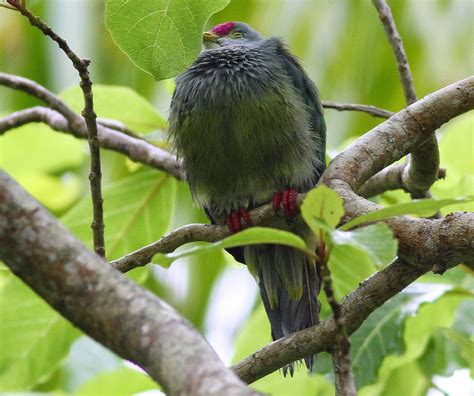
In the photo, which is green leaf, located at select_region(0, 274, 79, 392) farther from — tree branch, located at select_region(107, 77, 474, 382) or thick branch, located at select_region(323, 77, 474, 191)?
thick branch, located at select_region(323, 77, 474, 191)

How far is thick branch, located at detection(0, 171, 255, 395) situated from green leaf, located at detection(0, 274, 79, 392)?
1992 millimetres

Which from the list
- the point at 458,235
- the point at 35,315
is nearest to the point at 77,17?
the point at 35,315

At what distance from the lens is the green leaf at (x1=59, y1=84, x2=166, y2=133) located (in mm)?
3902

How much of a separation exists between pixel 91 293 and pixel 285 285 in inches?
87.0

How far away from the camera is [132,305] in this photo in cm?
151

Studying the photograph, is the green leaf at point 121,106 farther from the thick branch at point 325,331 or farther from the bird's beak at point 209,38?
the thick branch at point 325,331

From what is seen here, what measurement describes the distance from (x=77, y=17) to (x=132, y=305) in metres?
5.11

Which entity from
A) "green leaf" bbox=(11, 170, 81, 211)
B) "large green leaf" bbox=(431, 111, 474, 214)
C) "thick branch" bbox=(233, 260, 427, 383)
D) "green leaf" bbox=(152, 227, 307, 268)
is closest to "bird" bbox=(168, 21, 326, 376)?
"large green leaf" bbox=(431, 111, 474, 214)

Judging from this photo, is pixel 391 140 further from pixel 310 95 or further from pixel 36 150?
pixel 36 150

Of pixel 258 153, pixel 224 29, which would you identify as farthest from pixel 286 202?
pixel 224 29

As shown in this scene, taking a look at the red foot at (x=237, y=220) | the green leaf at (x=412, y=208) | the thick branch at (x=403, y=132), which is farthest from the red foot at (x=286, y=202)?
the green leaf at (x=412, y=208)

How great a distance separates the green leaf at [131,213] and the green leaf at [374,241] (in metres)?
2.01

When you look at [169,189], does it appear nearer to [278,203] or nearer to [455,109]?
[278,203]

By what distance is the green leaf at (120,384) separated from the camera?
341 centimetres
